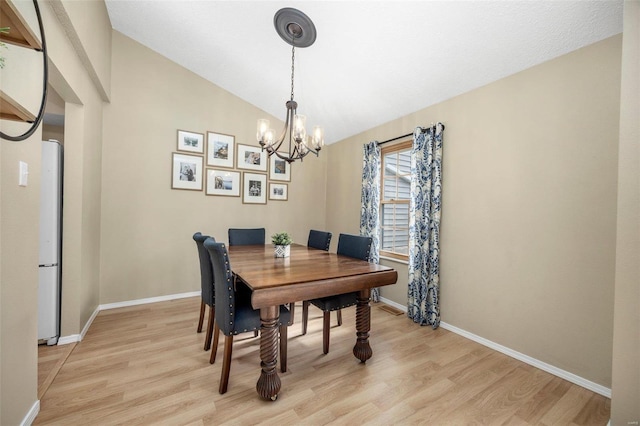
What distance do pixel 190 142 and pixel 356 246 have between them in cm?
276

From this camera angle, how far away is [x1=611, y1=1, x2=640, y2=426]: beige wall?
140 centimetres

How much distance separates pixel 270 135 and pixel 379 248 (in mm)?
2350

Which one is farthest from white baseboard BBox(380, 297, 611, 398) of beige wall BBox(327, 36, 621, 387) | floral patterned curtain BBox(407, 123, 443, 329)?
floral patterned curtain BBox(407, 123, 443, 329)

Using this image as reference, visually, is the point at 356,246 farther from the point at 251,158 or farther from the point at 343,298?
the point at 251,158

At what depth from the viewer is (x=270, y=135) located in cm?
235

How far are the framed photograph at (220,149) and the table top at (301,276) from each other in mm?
1935

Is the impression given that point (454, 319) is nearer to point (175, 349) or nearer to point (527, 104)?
point (527, 104)

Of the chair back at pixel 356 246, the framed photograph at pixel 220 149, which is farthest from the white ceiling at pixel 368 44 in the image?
the chair back at pixel 356 246

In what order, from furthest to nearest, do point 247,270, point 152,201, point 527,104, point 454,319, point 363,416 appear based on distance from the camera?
1. point 152,201
2. point 454,319
3. point 527,104
4. point 247,270
5. point 363,416

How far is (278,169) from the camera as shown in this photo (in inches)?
174

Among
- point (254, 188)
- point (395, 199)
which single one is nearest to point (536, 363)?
point (395, 199)

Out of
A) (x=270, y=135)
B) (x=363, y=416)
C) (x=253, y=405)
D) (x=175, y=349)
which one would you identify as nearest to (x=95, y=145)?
(x=270, y=135)

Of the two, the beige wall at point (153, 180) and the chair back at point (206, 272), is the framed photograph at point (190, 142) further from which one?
the chair back at point (206, 272)

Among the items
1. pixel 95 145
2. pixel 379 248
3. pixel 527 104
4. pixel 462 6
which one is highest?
pixel 462 6
